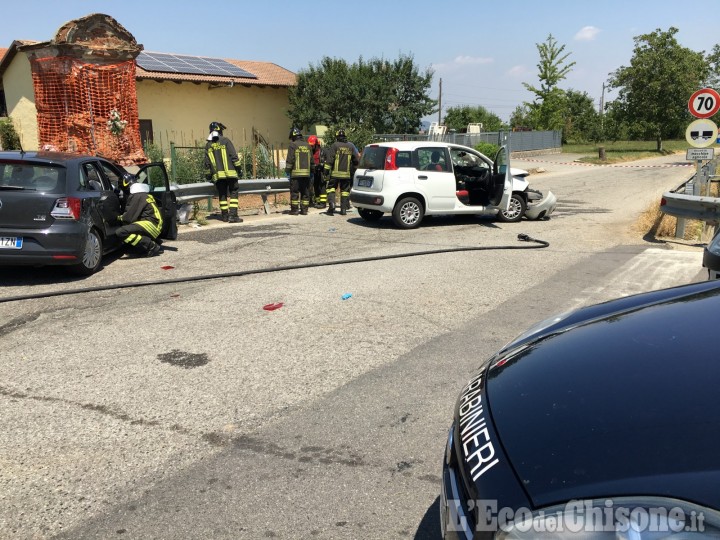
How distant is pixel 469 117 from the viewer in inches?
1987

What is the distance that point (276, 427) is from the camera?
3963 millimetres

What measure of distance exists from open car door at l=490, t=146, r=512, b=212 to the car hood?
971 cm

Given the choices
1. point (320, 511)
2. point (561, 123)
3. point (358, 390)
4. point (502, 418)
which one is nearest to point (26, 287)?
point (358, 390)

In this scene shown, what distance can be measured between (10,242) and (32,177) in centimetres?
86

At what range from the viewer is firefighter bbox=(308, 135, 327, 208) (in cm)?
1492

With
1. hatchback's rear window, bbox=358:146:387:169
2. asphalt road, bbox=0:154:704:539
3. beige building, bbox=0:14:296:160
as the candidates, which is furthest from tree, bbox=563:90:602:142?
asphalt road, bbox=0:154:704:539

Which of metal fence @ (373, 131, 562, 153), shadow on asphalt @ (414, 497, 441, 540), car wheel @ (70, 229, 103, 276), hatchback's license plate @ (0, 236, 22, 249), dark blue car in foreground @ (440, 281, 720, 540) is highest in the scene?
metal fence @ (373, 131, 562, 153)

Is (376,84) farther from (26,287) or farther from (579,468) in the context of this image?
(579,468)

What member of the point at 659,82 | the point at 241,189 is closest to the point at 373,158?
the point at 241,189

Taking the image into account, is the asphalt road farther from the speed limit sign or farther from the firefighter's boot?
the speed limit sign

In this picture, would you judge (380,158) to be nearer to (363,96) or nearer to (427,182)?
(427,182)

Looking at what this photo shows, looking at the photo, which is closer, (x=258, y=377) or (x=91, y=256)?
(x=258, y=377)

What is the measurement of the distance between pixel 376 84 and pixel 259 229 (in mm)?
17507

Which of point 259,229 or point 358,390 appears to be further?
point 259,229
